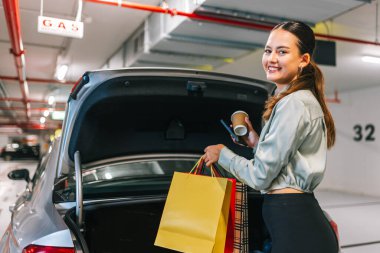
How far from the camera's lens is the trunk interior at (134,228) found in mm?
1934

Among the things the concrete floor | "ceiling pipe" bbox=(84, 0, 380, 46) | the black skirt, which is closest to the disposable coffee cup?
the black skirt

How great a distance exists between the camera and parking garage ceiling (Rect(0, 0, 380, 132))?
13.8 ft

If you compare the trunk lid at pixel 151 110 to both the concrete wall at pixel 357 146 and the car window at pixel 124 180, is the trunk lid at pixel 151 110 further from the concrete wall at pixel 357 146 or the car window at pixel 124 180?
the concrete wall at pixel 357 146

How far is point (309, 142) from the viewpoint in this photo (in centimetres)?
109

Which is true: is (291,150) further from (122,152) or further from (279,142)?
(122,152)

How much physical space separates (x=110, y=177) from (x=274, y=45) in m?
1.41

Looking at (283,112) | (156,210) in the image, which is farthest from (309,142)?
(156,210)

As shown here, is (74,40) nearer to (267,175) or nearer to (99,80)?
(99,80)

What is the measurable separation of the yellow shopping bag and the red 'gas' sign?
359cm

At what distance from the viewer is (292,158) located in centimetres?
108

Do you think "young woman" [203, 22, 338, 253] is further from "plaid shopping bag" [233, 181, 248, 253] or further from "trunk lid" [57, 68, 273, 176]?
"trunk lid" [57, 68, 273, 176]

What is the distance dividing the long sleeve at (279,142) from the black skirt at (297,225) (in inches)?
2.9

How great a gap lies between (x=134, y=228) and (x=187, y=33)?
11.3 feet

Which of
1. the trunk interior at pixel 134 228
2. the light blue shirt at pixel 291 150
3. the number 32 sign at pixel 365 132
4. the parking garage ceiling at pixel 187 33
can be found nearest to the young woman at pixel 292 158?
the light blue shirt at pixel 291 150
